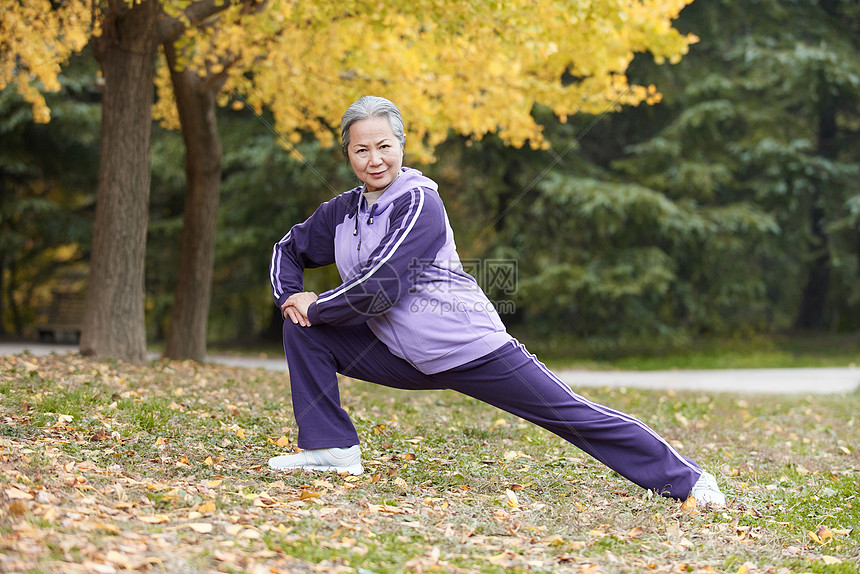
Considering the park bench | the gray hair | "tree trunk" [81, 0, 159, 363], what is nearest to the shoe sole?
the gray hair

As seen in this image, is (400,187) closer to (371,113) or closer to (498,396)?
(371,113)

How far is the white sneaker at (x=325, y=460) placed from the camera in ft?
12.4

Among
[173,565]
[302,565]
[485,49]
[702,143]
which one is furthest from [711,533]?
[702,143]

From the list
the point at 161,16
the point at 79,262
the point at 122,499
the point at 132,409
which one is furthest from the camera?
the point at 79,262

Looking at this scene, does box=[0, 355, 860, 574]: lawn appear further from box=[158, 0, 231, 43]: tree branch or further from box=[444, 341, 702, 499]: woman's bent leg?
box=[158, 0, 231, 43]: tree branch

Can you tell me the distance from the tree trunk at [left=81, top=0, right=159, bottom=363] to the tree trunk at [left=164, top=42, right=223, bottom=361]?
1.57 m

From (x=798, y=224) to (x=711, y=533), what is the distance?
1478 cm

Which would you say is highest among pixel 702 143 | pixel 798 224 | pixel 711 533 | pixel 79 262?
pixel 702 143

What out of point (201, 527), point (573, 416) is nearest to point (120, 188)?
point (201, 527)

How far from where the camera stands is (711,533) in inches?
129

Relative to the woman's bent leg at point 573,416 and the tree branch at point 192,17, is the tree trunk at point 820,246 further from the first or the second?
the woman's bent leg at point 573,416

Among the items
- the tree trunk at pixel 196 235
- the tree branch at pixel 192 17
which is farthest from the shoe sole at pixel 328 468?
the tree trunk at pixel 196 235

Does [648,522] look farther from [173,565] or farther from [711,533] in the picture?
[173,565]

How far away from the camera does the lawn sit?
2.70 metres
